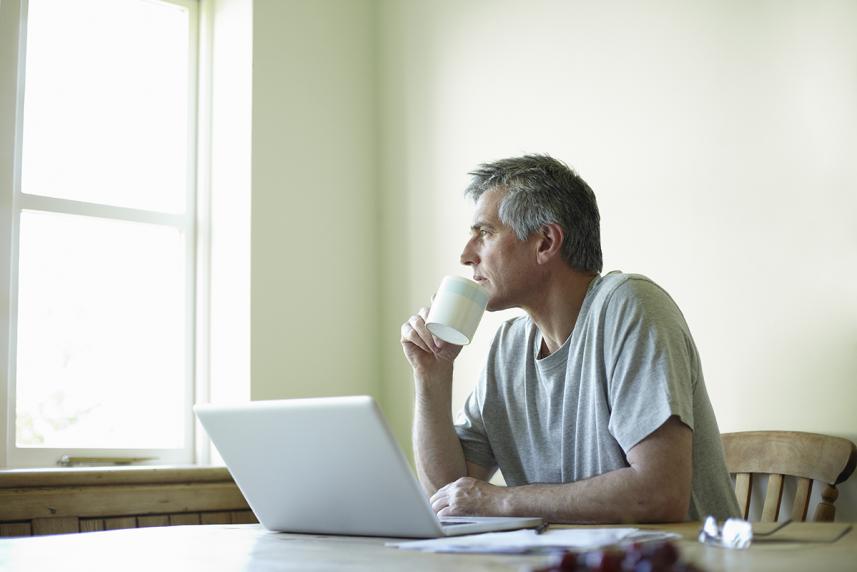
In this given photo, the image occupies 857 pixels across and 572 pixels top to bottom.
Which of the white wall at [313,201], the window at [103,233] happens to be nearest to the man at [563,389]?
the white wall at [313,201]

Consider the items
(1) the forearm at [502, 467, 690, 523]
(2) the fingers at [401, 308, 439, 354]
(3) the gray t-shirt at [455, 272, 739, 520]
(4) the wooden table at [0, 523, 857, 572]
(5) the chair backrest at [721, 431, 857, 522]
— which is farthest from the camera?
(5) the chair backrest at [721, 431, 857, 522]

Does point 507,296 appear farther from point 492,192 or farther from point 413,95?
point 413,95

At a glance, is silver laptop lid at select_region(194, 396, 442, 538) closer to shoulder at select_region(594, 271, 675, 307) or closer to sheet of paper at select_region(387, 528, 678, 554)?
sheet of paper at select_region(387, 528, 678, 554)

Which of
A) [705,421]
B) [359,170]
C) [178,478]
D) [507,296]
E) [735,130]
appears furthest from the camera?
[359,170]

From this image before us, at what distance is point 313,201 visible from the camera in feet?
10.4

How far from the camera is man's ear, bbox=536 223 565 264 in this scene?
1.83m

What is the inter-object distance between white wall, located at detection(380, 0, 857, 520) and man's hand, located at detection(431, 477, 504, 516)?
39.0 inches

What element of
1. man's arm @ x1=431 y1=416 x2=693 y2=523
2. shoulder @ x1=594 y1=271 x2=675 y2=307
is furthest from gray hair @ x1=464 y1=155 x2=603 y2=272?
man's arm @ x1=431 y1=416 x2=693 y2=523


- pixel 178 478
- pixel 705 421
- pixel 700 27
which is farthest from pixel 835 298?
pixel 178 478

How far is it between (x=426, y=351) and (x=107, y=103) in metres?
1.71

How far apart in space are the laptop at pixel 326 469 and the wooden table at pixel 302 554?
3 cm

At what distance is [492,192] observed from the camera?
6.20 ft

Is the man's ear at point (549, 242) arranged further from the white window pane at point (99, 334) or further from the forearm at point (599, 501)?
the white window pane at point (99, 334)

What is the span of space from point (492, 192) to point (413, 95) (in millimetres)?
1453
